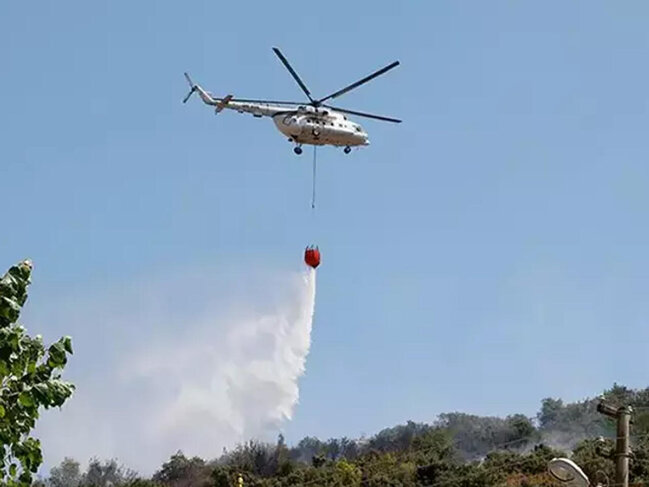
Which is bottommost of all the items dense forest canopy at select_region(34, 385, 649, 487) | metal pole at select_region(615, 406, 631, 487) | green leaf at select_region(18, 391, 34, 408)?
green leaf at select_region(18, 391, 34, 408)

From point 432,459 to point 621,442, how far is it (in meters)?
64.9

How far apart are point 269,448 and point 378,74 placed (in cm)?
5232

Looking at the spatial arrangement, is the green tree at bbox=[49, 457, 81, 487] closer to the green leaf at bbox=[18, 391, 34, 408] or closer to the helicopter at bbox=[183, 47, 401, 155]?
the helicopter at bbox=[183, 47, 401, 155]

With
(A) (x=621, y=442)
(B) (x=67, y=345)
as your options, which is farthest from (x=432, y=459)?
(B) (x=67, y=345)

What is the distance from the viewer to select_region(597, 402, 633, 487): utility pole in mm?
20391

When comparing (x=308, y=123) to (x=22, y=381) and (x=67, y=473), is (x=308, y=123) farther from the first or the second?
(x=67, y=473)

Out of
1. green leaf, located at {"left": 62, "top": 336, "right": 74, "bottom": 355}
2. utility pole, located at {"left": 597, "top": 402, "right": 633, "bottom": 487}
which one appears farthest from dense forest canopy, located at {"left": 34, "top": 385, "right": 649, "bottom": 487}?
green leaf, located at {"left": 62, "top": 336, "right": 74, "bottom": 355}

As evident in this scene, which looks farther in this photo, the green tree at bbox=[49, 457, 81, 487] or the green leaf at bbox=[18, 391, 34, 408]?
the green tree at bbox=[49, 457, 81, 487]

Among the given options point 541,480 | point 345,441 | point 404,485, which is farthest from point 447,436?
point 541,480

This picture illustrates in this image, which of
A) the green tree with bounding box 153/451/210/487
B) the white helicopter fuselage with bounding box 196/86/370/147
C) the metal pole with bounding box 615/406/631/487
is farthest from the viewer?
the green tree with bounding box 153/451/210/487

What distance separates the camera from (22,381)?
11312 millimetres

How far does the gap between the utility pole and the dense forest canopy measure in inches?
903

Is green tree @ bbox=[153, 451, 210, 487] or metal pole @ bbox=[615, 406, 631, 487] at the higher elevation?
A: green tree @ bbox=[153, 451, 210, 487]

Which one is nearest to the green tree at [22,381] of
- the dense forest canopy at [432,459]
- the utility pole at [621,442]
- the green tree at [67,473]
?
the utility pole at [621,442]
